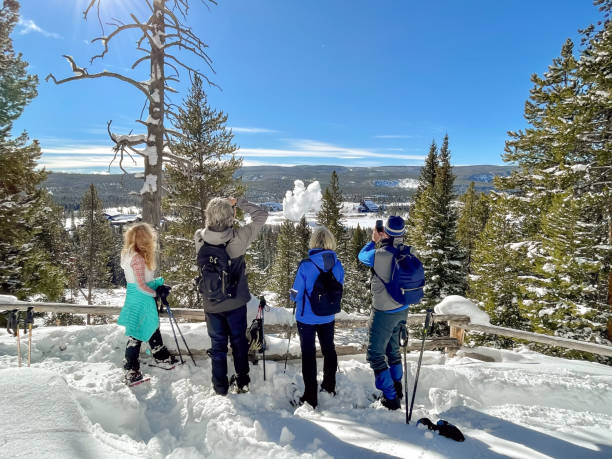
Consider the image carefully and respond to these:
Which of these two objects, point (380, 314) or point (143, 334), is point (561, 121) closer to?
point (380, 314)

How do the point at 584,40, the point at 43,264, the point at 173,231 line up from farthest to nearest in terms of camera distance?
the point at 173,231, the point at 43,264, the point at 584,40

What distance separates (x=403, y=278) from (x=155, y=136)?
588 cm

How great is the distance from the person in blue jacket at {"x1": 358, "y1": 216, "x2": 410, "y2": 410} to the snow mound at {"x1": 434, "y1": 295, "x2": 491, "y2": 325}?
270cm

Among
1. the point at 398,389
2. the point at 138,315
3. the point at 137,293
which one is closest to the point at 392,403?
the point at 398,389

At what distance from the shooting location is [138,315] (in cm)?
446

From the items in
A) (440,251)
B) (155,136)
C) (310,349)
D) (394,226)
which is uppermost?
(155,136)

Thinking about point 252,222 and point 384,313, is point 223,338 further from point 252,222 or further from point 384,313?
point 384,313

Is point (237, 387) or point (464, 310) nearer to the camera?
point (237, 387)

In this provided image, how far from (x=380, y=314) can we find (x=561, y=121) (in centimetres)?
1216

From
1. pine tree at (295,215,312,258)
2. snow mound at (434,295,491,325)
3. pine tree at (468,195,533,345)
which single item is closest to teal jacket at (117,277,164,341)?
snow mound at (434,295,491,325)

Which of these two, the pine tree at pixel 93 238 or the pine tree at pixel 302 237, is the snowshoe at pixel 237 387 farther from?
the pine tree at pixel 93 238

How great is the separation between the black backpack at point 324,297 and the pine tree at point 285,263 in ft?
79.5

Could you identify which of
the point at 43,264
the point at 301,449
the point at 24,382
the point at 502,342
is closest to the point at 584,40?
the point at 502,342

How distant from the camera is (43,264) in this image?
44.4 ft
